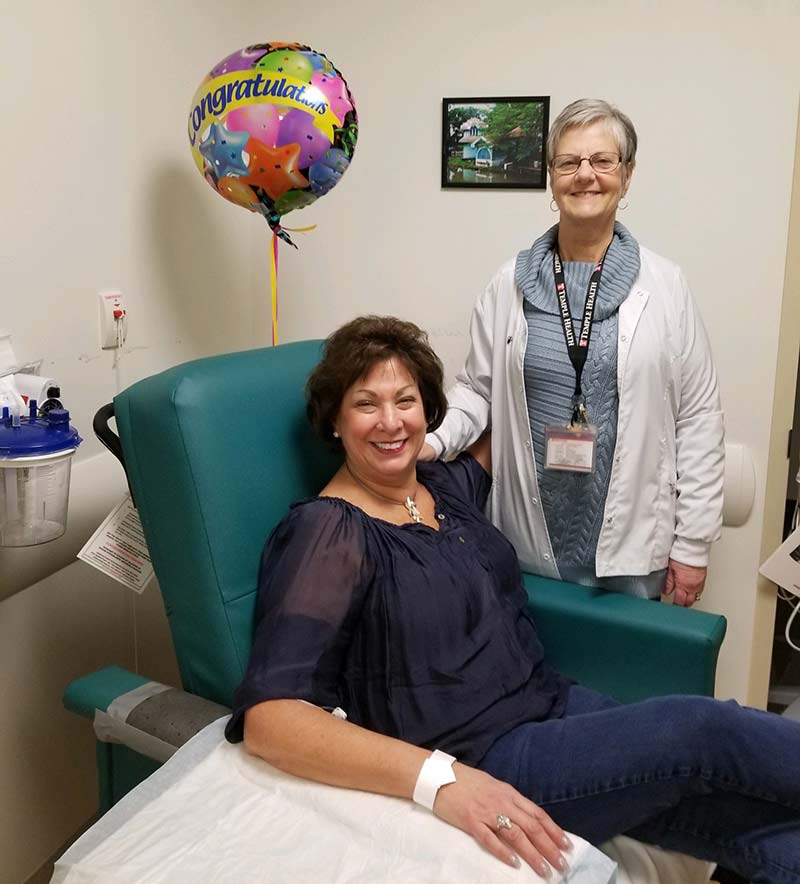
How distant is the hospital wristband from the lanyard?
82cm

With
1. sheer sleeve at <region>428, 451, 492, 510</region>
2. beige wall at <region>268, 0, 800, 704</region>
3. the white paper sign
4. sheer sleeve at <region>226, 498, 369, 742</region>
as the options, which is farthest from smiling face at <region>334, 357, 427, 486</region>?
the white paper sign

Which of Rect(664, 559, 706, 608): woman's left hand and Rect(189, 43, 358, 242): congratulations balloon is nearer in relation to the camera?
Rect(189, 43, 358, 242): congratulations balloon

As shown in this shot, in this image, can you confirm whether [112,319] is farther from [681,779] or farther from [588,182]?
[681,779]

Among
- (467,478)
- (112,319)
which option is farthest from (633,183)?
(112,319)

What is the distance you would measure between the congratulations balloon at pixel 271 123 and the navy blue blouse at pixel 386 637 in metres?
0.70

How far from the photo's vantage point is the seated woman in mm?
1257

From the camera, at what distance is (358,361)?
1548mm

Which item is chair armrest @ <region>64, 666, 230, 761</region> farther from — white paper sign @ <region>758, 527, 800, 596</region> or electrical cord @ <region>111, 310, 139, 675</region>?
white paper sign @ <region>758, 527, 800, 596</region>

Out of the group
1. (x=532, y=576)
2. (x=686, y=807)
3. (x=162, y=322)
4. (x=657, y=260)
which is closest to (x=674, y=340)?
(x=657, y=260)

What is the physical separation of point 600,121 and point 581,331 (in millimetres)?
407

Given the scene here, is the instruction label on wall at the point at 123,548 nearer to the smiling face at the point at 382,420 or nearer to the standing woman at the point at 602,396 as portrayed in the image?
the smiling face at the point at 382,420

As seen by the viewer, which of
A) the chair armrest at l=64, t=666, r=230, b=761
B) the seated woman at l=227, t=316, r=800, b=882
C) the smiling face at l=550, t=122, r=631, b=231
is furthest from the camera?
the smiling face at l=550, t=122, r=631, b=231

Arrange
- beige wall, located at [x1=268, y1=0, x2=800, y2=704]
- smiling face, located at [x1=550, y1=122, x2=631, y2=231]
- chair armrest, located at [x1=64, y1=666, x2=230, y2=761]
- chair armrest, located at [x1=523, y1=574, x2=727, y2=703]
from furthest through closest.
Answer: beige wall, located at [x1=268, y1=0, x2=800, y2=704] → smiling face, located at [x1=550, y1=122, x2=631, y2=231] → chair armrest, located at [x1=523, y1=574, x2=727, y2=703] → chair armrest, located at [x1=64, y1=666, x2=230, y2=761]

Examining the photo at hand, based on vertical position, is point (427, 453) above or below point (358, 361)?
below
